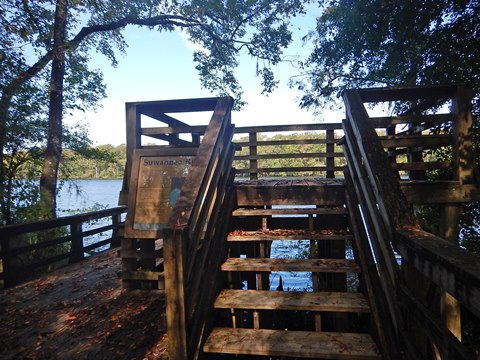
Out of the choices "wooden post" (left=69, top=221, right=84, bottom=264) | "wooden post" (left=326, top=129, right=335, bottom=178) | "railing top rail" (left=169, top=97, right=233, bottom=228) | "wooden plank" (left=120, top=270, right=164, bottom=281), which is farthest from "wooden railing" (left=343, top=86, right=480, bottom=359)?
"wooden post" (left=69, top=221, right=84, bottom=264)

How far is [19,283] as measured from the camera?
229 inches

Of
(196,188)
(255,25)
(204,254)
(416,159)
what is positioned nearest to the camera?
(196,188)

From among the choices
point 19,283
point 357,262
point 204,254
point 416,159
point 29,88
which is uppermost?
point 29,88

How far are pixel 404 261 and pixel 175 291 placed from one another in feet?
5.90

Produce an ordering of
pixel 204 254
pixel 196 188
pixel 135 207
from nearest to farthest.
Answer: pixel 196 188 < pixel 204 254 < pixel 135 207

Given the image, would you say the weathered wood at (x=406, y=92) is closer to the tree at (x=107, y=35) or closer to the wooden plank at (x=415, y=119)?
the wooden plank at (x=415, y=119)

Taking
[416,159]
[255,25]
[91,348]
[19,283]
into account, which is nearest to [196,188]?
[91,348]

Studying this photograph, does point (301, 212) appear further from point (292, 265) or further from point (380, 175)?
point (380, 175)

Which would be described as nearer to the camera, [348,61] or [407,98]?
[407,98]

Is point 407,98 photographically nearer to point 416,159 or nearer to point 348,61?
point 416,159

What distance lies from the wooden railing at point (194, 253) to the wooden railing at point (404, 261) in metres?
1.65

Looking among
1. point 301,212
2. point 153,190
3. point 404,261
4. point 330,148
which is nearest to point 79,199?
point 330,148

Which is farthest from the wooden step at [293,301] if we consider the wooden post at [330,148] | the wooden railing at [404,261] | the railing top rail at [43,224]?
the wooden post at [330,148]

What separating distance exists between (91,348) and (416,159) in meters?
6.32
